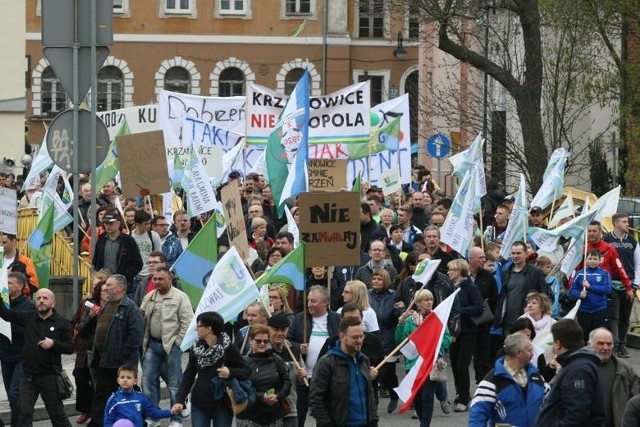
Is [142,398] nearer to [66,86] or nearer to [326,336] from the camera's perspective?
[326,336]

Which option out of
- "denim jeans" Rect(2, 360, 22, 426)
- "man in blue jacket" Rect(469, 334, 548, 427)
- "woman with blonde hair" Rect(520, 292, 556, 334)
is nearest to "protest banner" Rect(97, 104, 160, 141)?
"denim jeans" Rect(2, 360, 22, 426)

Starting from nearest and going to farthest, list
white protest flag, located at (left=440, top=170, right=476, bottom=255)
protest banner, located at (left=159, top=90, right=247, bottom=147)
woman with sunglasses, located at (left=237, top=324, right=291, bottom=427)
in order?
woman with sunglasses, located at (left=237, top=324, right=291, bottom=427) < white protest flag, located at (left=440, top=170, right=476, bottom=255) < protest banner, located at (left=159, top=90, right=247, bottom=147)

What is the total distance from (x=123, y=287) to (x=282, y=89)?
187 feet

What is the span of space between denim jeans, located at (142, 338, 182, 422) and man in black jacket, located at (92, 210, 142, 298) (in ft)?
10.7

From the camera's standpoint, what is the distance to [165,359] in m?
16.4

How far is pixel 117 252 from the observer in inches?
771

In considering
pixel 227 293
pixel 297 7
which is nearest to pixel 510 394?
pixel 227 293

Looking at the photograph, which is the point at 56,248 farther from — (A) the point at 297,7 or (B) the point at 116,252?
(A) the point at 297,7

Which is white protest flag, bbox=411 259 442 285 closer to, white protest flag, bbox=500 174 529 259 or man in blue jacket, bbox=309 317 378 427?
white protest flag, bbox=500 174 529 259

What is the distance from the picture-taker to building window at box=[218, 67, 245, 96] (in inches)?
2872

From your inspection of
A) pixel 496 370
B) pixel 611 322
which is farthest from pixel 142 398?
pixel 611 322

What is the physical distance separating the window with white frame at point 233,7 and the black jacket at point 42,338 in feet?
190

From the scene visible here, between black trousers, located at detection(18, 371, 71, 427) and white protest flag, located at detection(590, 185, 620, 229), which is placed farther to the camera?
white protest flag, located at detection(590, 185, 620, 229)

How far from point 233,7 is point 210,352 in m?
60.1
